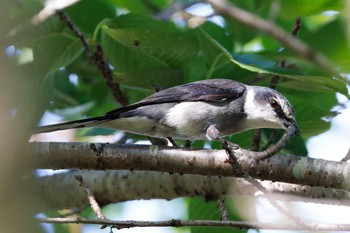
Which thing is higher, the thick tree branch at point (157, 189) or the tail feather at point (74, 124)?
the tail feather at point (74, 124)

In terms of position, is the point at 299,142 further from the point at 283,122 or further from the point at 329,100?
the point at 329,100

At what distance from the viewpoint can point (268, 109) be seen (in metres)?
4.82

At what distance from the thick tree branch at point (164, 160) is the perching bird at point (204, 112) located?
859mm

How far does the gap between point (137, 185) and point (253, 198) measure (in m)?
0.94

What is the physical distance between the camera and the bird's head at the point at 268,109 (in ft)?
14.8

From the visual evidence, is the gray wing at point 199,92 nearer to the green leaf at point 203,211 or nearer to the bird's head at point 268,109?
the bird's head at point 268,109

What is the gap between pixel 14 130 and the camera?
51.1 inches

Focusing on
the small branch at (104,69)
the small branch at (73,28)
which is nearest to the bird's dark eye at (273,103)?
the small branch at (104,69)

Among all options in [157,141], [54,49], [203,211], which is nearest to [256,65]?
[203,211]

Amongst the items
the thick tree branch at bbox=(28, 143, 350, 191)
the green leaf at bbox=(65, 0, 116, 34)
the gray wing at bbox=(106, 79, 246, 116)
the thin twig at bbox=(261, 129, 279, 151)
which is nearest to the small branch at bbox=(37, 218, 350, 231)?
the thick tree branch at bbox=(28, 143, 350, 191)

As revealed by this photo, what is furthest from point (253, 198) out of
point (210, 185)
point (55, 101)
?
point (55, 101)

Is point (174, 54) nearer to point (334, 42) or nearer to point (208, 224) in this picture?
point (334, 42)

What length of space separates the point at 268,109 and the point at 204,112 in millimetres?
550

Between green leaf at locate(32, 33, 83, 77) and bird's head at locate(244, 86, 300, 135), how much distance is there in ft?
5.03
